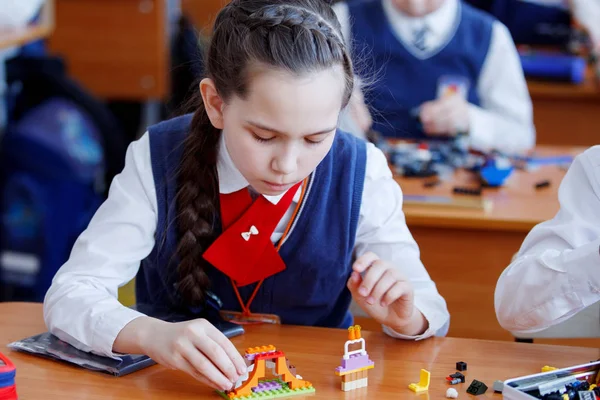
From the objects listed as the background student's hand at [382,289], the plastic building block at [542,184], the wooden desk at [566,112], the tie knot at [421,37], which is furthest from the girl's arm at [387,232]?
the wooden desk at [566,112]

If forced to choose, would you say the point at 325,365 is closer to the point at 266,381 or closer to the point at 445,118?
the point at 266,381

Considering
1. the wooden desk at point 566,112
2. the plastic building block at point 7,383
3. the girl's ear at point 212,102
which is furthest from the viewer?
the wooden desk at point 566,112

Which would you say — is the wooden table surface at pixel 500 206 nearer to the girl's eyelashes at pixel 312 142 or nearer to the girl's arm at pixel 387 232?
the girl's arm at pixel 387 232

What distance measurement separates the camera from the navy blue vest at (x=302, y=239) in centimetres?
148

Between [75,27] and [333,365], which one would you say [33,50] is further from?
[333,365]

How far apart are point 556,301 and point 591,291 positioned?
63 millimetres

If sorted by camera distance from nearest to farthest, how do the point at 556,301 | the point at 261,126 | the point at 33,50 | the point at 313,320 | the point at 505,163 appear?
the point at 261,126 → the point at 556,301 → the point at 313,320 → the point at 505,163 → the point at 33,50

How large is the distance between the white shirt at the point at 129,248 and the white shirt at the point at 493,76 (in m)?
1.34

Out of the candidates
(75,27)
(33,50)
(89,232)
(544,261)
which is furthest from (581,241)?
(75,27)

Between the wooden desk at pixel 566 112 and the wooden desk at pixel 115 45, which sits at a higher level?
the wooden desk at pixel 115 45

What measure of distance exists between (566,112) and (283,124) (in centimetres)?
274

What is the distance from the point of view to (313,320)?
1605 millimetres

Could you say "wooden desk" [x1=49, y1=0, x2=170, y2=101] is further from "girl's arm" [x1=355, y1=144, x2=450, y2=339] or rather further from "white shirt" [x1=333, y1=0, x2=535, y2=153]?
"girl's arm" [x1=355, y1=144, x2=450, y2=339]

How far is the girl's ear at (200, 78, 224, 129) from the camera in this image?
1340 mm
